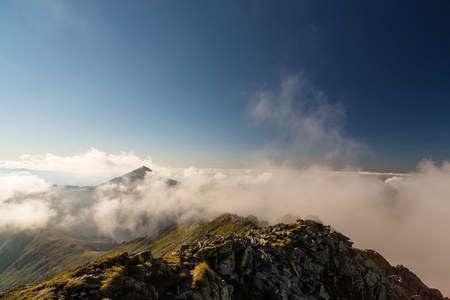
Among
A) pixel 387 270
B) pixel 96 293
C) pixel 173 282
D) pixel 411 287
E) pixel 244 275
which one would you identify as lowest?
pixel 411 287

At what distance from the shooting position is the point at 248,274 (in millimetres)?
54562

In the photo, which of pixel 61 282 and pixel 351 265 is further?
pixel 351 265

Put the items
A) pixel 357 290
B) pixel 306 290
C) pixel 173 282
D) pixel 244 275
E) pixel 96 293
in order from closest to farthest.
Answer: pixel 96 293 → pixel 173 282 → pixel 244 275 → pixel 306 290 → pixel 357 290

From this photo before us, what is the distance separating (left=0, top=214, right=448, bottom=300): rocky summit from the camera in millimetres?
31219

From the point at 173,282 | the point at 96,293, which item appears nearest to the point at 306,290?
the point at 173,282

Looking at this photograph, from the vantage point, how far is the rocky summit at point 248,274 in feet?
102

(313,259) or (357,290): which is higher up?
(313,259)

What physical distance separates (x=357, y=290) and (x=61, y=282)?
92572 millimetres

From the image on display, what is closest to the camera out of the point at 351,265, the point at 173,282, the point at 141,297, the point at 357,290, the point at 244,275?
the point at 141,297

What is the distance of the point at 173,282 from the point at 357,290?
73.5m

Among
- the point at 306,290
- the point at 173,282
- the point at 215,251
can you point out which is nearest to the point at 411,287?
the point at 306,290

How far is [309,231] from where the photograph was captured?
89500 millimetres

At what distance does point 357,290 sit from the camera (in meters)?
71.6

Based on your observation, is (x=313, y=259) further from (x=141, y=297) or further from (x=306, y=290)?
(x=141, y=297)
